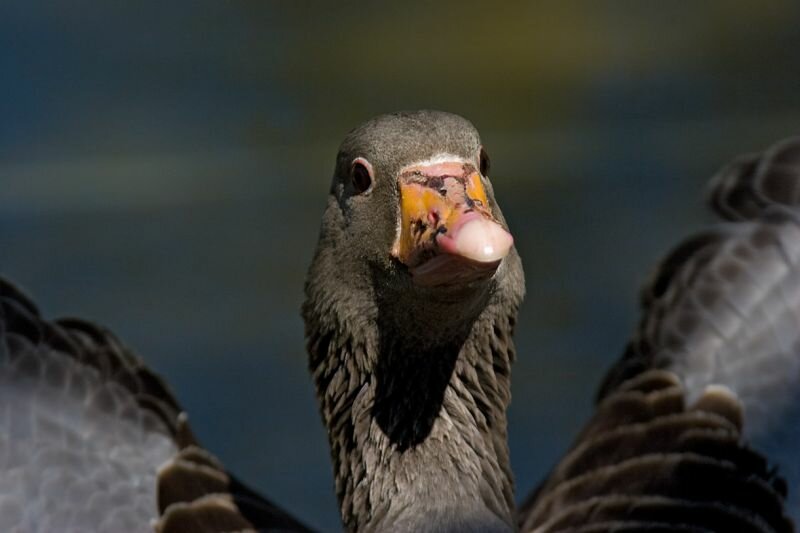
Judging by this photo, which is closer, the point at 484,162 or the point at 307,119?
the point at 484,162

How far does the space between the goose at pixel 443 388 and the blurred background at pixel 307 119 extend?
3.08 metres

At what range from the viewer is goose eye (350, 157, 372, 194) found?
3271mm

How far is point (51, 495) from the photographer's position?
446 centimetres

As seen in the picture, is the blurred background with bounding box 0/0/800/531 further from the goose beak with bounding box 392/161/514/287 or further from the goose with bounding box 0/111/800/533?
the goose beak with bounding box 392/161/514/287

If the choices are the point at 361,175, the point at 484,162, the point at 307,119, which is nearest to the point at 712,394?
the point at 484,162

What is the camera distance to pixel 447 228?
288 centimetres

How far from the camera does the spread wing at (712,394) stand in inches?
165

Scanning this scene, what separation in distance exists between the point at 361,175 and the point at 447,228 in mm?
496

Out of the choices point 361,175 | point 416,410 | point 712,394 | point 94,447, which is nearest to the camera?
point 361,175

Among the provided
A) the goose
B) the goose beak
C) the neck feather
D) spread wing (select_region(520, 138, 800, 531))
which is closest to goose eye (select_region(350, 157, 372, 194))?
the goose

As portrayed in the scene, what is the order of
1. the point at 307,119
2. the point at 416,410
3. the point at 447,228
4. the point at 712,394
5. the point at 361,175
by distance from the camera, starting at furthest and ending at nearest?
the point at 307,119
the point at 712,394
the point at 416,410
the point at 361,175
the point at 447,228

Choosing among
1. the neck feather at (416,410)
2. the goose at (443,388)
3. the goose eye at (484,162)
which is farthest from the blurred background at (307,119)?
the goose eye at (484,162)

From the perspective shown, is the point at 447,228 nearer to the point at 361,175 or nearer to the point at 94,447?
the point at 361,175

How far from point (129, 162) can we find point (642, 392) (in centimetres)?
604
